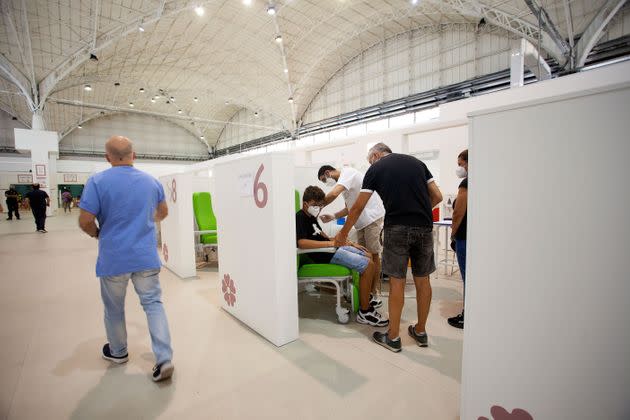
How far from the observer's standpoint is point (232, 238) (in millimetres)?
2520

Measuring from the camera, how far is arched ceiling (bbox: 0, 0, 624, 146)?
8008 mm

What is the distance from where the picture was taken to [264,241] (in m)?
2.11

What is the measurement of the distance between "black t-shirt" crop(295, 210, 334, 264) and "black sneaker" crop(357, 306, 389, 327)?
531 millimetres

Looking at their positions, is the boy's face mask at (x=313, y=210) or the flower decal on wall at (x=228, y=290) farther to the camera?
the flower decal on wall at (x=228, y=290)

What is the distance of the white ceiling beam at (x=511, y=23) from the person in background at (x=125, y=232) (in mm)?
9323

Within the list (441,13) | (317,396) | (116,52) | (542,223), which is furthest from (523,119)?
A: (116,52)

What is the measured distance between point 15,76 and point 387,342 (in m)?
15.5

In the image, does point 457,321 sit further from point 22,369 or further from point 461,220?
point 22,369

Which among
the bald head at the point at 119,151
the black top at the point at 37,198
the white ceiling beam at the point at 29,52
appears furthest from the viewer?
the white ceiling beam at the point at 29,52

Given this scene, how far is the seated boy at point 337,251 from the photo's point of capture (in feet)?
7.88

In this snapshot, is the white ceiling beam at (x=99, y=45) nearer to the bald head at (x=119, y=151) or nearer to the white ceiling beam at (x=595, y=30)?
the bald head at (x=119, y=151)

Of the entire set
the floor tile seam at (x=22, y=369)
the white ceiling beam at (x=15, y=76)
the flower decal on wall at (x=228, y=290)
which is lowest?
the floor tile seam at (x=22, y=369)

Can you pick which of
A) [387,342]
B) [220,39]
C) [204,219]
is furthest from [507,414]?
[220,39]

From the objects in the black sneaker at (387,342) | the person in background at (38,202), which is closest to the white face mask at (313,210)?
the black sneaker at (387,342)
